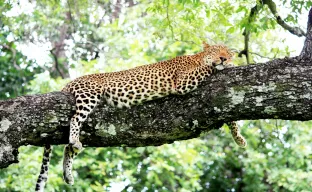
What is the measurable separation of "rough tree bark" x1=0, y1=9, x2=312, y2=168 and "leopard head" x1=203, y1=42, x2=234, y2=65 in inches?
30.9

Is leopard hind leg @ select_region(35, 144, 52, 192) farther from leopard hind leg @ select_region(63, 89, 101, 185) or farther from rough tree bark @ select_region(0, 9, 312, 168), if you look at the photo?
rough tree bark @ select_region(0, 9, 312, 168)

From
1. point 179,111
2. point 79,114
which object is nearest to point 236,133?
point 179,111

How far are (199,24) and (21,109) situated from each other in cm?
378

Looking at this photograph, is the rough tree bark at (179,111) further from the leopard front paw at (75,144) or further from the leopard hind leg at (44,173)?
the leopard hind leg at (44,173)

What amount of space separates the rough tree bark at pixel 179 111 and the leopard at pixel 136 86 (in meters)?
0.13

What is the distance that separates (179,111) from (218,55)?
4.55 feet

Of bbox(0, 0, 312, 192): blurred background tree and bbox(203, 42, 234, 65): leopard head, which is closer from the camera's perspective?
bbox(203, 42, 234, 65): leopard head

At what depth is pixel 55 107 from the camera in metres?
6.42

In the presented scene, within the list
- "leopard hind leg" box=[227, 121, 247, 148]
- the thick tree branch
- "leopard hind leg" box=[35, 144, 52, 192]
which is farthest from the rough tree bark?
"leopard hind leg" box=[227, 121, 247, 148]

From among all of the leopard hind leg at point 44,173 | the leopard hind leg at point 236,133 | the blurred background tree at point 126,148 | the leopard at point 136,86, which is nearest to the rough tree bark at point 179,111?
the leopard at point 136,86

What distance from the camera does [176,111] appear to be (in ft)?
20.7

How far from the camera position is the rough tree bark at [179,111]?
19.6 ft

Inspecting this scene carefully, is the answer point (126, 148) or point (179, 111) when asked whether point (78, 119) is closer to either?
point (179, 111)

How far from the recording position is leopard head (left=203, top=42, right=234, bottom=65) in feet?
23.8
